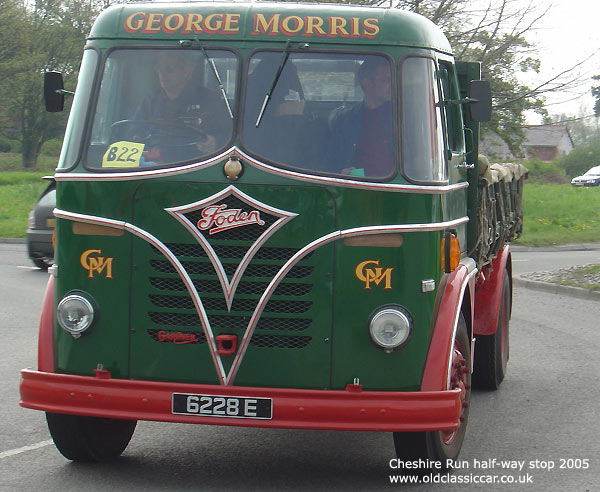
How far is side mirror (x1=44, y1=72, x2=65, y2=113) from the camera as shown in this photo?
21.7 feet

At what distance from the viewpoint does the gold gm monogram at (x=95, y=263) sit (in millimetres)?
5781

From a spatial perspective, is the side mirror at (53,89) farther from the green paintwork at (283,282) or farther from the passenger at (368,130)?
the passenger at (368,130)

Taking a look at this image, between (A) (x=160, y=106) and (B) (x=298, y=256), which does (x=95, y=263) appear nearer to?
(A) (x=160, y=106)

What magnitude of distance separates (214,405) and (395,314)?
40.7 inches

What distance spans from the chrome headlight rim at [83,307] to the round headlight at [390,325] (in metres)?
1.48

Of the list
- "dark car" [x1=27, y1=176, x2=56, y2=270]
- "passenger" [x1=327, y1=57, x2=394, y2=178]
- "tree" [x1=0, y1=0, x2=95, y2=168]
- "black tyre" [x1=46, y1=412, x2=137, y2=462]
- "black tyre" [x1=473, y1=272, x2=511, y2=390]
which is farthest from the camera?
"tree" [x1=0, y1=0, x2=95, y2=168]

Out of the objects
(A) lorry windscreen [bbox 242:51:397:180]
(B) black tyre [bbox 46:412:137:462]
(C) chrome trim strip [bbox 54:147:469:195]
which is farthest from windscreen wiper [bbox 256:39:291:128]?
(B) black tyre [bbox 46:412:137:462]

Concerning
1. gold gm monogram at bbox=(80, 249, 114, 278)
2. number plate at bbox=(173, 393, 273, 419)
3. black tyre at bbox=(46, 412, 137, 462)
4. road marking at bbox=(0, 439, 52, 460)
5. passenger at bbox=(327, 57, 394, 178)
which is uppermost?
passenger at bbox=(327, 57, 394, 178)

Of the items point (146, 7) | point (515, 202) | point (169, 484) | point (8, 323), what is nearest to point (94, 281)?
point (169, 484)

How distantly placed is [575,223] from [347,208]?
85.5ft

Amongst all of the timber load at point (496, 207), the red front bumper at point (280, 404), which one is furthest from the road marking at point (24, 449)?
the timber load at point (496, 207)

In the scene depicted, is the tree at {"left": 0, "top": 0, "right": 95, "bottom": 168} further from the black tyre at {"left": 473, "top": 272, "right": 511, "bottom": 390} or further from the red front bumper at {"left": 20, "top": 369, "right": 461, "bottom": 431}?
the red front bumper at {"left": 20, "top": 369, "right": 461, "bottom": 431}

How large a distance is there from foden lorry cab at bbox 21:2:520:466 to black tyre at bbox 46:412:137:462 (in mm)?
25

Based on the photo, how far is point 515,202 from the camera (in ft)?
34.4
